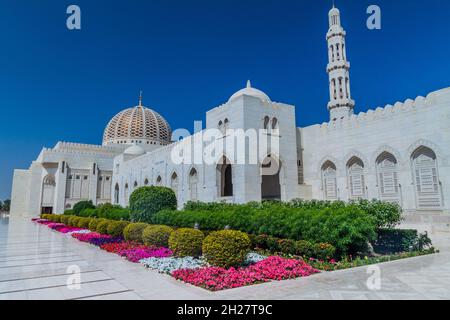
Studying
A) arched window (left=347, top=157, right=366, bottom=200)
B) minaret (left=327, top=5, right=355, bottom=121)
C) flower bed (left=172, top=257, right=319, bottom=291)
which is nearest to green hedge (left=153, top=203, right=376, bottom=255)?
flower bed (left=172, top=257, right=319, bottom=291)

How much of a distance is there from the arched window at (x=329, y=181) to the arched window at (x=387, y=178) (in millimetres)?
2705

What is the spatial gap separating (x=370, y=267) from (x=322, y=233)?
1355 millimetres

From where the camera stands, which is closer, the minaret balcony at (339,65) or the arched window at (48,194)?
the minaret balcony at (339,65)

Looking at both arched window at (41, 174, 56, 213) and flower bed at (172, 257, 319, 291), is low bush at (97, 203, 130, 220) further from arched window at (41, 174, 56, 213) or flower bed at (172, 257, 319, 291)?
arched window at (41, 174, 56, 213)

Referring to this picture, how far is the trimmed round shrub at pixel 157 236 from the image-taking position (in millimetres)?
9523

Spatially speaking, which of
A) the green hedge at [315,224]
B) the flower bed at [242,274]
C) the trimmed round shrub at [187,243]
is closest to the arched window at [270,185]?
the green hedge at [315,224]

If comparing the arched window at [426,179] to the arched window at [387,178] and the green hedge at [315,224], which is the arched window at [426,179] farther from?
the green hedge at [315,224]

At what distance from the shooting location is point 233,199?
1764 centimetres

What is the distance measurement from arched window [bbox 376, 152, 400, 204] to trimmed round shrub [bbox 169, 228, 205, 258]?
1151cm

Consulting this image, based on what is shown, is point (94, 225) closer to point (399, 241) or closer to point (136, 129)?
point (399, 241)

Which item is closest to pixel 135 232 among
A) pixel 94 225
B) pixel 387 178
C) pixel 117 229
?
pixel 117 229

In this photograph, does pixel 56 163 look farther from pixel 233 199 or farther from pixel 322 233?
pixel 322 233

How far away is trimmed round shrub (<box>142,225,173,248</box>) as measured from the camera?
31.2 ft

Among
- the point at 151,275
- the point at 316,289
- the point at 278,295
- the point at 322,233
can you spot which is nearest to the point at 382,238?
the point at 322,233
